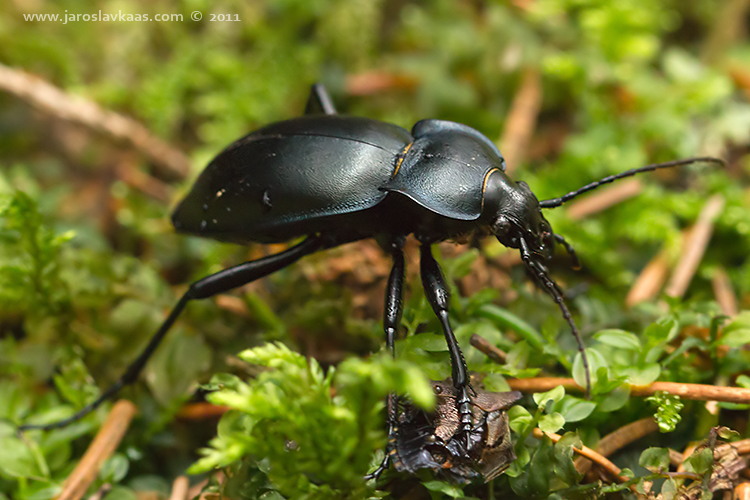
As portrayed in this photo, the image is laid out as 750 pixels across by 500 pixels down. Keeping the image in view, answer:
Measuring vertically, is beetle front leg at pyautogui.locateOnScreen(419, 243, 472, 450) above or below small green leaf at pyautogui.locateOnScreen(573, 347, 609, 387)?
above

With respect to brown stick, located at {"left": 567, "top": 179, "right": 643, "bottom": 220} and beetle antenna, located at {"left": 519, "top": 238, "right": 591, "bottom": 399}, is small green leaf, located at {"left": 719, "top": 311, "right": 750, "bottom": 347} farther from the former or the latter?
brown stick, located at {"left": 567, "top": 179, "right": 643, "bottom": 220}

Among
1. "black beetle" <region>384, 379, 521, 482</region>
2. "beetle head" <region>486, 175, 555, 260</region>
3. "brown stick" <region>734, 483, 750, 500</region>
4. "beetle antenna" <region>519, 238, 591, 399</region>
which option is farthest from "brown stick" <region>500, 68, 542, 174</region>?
"brown stick" <region>734, 483, 750, 500</region>

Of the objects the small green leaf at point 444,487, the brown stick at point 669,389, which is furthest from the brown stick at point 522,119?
the small green leaf at point 444,487

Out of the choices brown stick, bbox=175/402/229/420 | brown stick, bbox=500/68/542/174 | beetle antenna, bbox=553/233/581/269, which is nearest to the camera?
brown stick, bbox=175/402/229/420

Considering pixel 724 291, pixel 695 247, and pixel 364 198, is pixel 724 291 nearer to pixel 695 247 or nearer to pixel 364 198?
pixel 695 247

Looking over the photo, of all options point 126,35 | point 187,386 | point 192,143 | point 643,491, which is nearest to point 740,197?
point 643,491

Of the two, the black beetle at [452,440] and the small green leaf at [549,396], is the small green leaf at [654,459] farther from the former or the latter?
the black beetle at [452,440]
